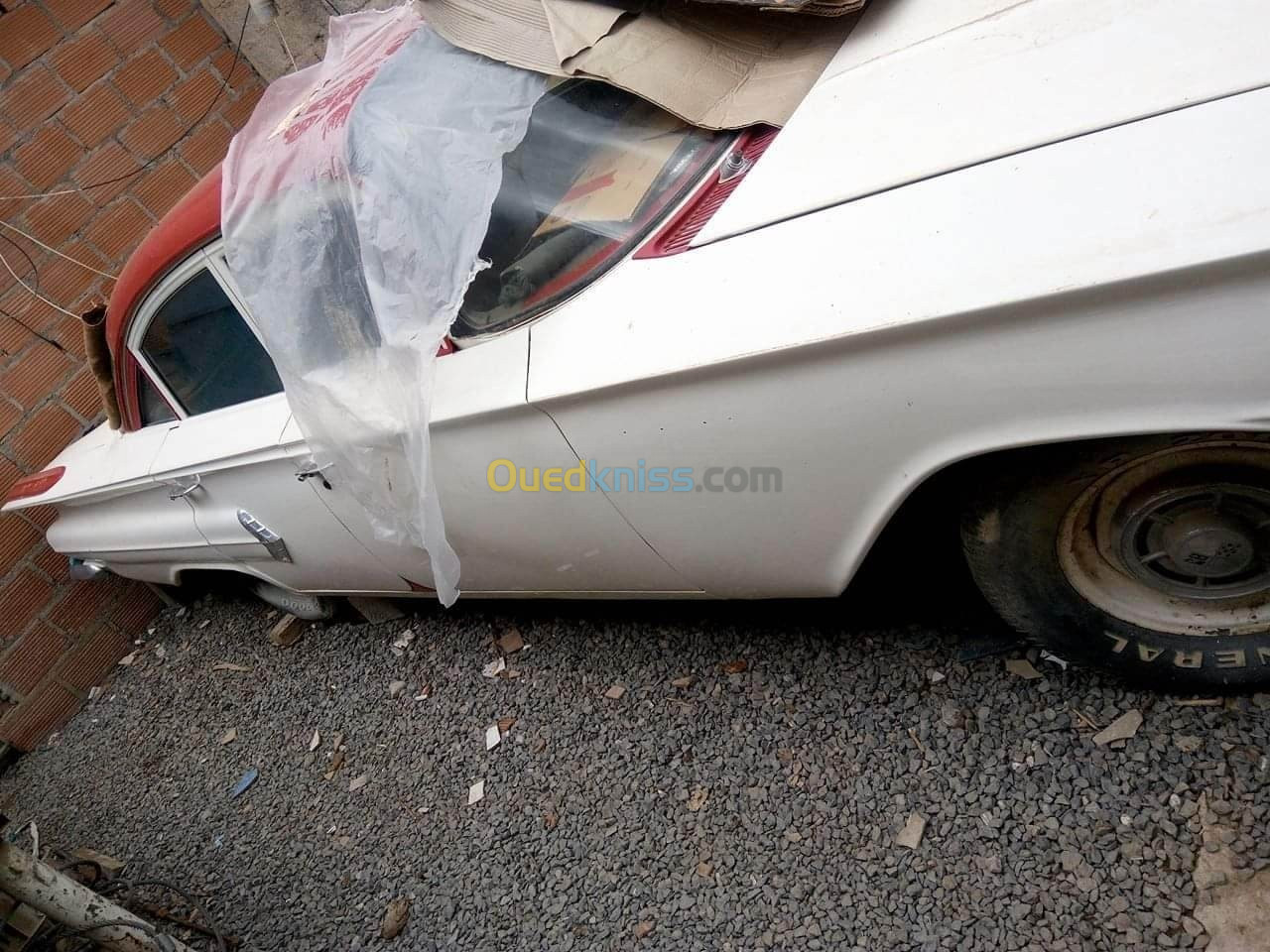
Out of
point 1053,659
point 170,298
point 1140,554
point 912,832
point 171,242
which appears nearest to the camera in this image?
point 1140,554

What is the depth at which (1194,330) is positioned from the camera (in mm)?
1170

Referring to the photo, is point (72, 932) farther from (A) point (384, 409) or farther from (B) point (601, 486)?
(B) point (601, 486)

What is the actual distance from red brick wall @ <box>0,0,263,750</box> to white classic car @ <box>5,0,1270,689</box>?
263 cm

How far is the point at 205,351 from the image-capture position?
264 cm

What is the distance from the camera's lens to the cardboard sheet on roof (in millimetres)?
1737

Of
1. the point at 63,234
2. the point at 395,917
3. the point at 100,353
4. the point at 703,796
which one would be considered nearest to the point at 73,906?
the point at 395,917

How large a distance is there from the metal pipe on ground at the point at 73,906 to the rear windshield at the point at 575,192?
1790 mm

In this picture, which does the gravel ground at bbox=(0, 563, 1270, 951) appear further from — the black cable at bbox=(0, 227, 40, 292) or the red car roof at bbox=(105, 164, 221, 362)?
the black cable at bbox=(0, 227, 40, 292)

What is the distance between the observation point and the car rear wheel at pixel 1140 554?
56.8 inches

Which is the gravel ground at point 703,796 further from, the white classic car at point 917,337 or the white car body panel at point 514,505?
the white car body panel at point 514,505

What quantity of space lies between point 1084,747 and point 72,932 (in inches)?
101

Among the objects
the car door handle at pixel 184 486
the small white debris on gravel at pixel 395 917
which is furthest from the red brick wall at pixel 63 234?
the small white debris on gravel at pixel 395 917

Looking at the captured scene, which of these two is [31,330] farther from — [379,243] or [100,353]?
[379,243]

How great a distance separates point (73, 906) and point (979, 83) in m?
2.88
